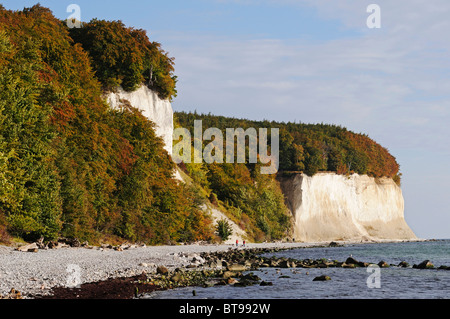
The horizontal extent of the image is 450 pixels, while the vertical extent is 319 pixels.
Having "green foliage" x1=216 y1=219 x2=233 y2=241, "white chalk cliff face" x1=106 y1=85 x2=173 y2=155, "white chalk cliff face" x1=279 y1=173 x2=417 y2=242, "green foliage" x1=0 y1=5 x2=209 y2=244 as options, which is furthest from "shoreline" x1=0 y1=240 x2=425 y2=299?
"white chalk cliff face" x1=279 y1=173 x2=417 y2=242

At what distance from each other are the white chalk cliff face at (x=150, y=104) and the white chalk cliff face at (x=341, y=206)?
145 ft

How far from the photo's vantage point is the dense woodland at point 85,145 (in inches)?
1163

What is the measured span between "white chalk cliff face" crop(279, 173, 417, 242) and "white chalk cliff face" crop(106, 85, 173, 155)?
44.1 m

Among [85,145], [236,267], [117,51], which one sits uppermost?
[117,51]

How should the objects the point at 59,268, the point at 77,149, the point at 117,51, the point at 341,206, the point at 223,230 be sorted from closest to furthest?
the point at 59,268, the point at 77,149, the point at 117,51, the point at 223,230, the point at 341,206

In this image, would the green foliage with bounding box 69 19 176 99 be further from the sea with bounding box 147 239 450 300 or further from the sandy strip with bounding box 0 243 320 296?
the sea with bounding box 147 239 450 300

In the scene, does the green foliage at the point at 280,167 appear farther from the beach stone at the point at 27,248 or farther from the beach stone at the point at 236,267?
the beach stone at the point at 27,248

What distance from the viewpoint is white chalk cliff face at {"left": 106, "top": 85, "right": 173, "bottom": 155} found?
53688 millimetres

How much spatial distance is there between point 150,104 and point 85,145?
2310cm

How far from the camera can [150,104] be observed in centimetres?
5962

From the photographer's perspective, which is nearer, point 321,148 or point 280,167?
point 280,167

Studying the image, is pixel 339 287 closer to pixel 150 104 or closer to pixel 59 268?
pixel 59 268

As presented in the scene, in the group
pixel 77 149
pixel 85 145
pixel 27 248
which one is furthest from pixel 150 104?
pixel 27 248

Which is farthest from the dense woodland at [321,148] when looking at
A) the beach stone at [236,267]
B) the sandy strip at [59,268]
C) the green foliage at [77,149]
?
the sandy strip at [59,268]
